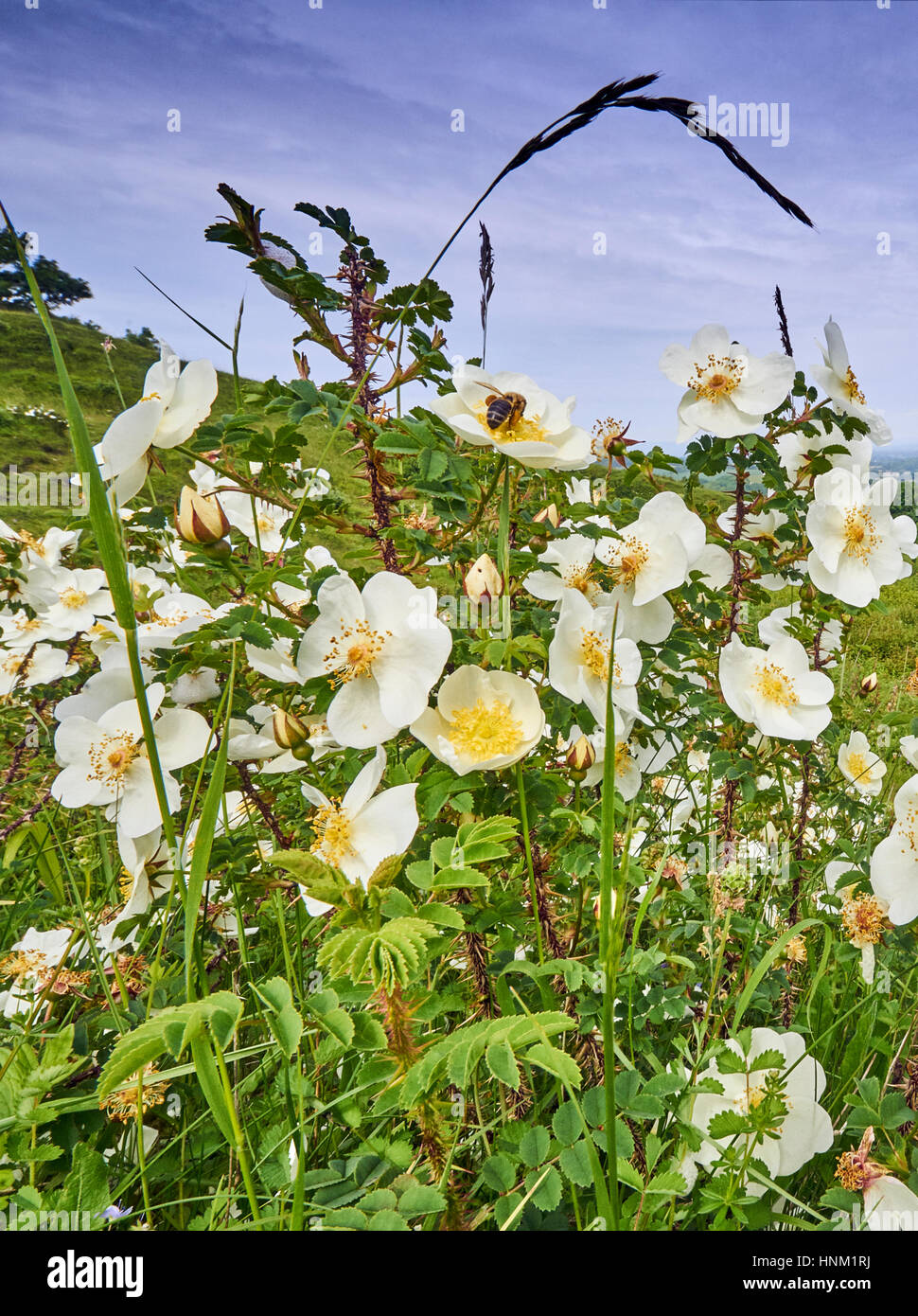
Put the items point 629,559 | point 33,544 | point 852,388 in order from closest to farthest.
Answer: point 629,559, point 852,388, point 33,544

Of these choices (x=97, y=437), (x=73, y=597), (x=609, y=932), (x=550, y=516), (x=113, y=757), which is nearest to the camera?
(x=609, y=932)

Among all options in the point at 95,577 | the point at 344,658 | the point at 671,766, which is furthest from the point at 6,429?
the point at 671,766

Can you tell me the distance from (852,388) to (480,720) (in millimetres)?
957

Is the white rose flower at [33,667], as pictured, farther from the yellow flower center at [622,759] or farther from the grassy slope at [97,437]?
the yellow flower center at [622,759]

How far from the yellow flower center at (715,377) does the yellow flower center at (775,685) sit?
0.47 m

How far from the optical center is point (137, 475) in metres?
0.91

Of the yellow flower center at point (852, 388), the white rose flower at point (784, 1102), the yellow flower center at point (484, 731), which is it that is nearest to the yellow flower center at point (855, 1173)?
the white rose flower at point (784, 1102)

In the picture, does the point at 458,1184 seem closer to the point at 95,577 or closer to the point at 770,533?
the point at 770,533

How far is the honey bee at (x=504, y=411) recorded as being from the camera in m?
0.87

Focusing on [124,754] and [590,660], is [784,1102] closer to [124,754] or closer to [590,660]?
[590,660]

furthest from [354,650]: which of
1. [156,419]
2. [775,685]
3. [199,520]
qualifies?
[775,685]

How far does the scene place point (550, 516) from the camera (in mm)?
1201

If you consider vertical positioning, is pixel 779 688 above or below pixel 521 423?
below
